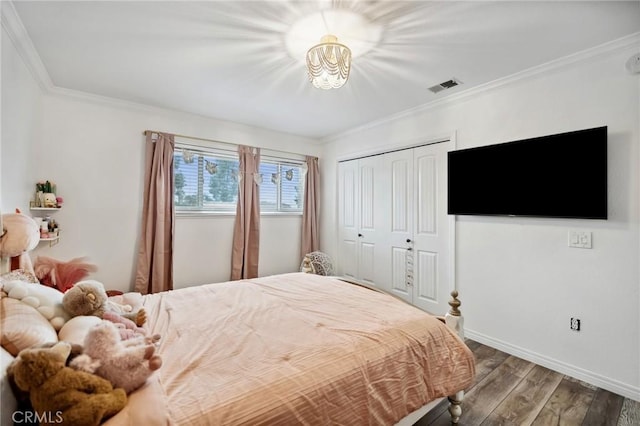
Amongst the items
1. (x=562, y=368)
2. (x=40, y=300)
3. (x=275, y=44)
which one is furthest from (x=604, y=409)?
(x=275, y=44)

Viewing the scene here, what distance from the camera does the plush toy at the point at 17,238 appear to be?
142 centimetres

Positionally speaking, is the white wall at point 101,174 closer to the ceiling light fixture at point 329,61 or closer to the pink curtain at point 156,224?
the pink curtain at point 156,224

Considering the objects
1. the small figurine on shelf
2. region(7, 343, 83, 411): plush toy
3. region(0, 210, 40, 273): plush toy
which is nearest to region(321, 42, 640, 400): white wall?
region(7, 343, 83, 411): plush toy

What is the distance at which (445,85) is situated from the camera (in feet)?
8.97

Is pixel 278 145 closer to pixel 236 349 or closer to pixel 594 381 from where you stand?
pixel 236 349

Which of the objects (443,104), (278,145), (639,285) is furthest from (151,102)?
(639,285)

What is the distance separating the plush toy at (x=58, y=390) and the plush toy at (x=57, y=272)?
1099 mm

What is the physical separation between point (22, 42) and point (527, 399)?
14.2 ft

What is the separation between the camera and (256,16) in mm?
1799

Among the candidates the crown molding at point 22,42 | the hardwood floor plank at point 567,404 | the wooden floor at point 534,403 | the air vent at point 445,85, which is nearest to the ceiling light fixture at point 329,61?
the air vent at point 445,85

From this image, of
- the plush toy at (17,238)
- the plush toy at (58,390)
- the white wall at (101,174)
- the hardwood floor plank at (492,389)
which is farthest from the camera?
the white wall at (101,174)

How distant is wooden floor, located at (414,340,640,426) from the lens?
1783mm

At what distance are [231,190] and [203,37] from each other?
7.28 ft

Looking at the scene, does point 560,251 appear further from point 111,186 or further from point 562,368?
point 111,186
